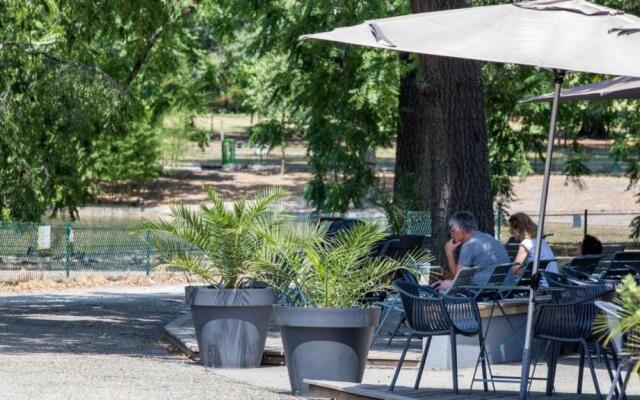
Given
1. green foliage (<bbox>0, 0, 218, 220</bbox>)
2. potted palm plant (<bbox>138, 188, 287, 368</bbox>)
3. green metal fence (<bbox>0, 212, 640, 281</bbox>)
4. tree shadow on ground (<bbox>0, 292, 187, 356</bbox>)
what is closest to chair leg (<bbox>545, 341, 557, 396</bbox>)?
potted palm plant (<bbox>138, 188, 287, 368</bbox>)

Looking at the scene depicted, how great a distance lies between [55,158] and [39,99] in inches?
57.6

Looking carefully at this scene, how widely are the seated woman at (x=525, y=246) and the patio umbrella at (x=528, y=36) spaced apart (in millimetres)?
3446

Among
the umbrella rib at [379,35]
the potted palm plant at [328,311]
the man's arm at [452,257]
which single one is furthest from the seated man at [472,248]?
the umbrella rib at [379,35]

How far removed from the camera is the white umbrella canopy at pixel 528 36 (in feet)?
28.9

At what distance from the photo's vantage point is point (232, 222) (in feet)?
40.8

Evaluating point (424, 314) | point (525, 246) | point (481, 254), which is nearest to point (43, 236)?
point (525, 246)

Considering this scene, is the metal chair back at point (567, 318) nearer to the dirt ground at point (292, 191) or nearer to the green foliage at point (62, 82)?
the green foliage at point (62, 82)

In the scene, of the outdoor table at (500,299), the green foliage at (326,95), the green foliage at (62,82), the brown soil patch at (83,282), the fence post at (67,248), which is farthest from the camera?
the fence post at (67,248)

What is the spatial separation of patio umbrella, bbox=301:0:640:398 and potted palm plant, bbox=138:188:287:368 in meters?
3.28

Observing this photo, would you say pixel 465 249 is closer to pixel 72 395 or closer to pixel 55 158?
pixel 72 395

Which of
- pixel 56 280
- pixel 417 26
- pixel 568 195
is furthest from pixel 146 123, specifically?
pixel 417 26

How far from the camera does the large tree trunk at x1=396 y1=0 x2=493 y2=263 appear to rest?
16609 millimetres

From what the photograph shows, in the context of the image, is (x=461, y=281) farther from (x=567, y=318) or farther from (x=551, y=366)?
(x=567, y=318)

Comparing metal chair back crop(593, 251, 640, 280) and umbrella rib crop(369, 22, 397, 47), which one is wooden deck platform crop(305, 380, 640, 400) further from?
metal chair back crop(593, 251, 640, 280)
